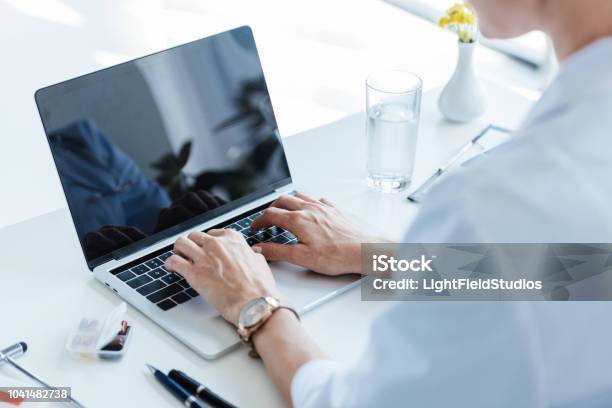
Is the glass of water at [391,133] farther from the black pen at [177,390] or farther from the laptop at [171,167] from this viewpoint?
the black pen at [177,390]

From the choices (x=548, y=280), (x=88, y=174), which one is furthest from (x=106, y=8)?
(x=548, y=280)

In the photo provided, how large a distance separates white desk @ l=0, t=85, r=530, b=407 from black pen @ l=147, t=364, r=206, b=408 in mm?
11

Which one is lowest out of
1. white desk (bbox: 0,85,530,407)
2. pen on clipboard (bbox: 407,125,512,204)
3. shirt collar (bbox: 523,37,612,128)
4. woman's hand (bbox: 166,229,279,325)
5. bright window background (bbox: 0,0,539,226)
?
bright window background (bbox: 0,0,539,226)

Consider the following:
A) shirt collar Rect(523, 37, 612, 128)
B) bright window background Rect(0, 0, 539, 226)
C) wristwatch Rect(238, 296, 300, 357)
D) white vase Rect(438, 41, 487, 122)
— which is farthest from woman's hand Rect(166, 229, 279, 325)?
bright window background Rect(0, 0, 539, 226)

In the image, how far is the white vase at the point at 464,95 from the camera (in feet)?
5.71

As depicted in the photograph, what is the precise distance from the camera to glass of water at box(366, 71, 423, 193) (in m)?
1.52

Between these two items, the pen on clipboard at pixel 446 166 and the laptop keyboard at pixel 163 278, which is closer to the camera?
the laptop keyboard at pixel 163 278

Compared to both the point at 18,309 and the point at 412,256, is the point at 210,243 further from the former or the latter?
the point at 412,256

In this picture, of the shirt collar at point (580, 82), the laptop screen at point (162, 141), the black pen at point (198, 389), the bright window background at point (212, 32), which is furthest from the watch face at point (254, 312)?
the bright window background at point (212, 32)

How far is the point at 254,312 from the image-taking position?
1119 mm

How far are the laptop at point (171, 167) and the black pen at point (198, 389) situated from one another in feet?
0.19

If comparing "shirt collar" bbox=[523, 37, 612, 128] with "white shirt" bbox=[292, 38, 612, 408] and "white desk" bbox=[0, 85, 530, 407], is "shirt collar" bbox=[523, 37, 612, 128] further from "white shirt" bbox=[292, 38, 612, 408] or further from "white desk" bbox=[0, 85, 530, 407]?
"white desk" bbox=[0, 85, 530, 407]

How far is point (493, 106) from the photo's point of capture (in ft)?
6.09

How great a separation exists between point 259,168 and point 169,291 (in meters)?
0.33
